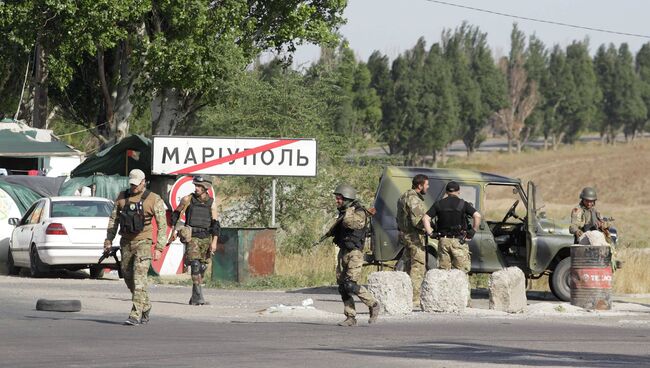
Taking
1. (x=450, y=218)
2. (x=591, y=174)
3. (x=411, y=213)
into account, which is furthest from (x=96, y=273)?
(x=591, y=174)

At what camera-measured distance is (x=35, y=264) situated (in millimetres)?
26000

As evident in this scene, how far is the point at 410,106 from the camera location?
9494 cm

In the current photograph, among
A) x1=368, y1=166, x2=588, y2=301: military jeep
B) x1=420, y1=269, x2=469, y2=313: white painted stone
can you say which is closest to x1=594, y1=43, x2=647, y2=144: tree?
x1=368, y1=166, x2=588, y2=301: military jeep

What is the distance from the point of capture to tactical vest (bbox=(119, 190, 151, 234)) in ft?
54.0

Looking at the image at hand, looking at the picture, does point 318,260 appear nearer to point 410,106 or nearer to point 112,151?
point 112,151

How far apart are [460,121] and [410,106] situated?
10313mm

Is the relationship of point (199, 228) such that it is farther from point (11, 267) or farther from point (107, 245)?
point (11, 267)

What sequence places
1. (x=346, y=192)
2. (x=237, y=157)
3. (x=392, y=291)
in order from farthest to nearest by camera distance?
(x=237, y=157), (x=392, y=291), (x=346, y=192)

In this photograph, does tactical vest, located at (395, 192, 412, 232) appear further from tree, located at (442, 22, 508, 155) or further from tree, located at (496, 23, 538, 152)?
tree, located at (496, 23, 538, 152)

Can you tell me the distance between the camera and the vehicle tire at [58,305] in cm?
1850

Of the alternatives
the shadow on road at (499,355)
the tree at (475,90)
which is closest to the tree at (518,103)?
the tree at (475,90)

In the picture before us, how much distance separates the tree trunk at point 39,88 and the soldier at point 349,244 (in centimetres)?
2777

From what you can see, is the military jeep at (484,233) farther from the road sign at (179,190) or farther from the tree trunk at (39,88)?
the tree trunk at (39,88)

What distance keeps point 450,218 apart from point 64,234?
859cm
